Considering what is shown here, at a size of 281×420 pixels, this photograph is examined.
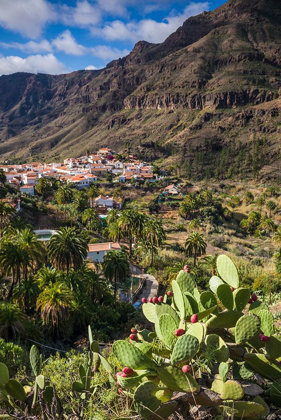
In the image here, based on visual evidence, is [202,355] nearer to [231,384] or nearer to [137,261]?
[231,384]

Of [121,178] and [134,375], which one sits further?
[121,178]

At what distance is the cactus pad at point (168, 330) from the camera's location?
3.84 metres

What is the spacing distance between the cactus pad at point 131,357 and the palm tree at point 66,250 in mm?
18076

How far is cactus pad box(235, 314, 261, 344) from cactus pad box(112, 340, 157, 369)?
1.28 m

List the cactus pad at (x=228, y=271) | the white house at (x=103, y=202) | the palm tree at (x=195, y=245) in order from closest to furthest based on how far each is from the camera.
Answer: the cactus pad at (x=228, y=271) → the palm tree at (x=195, y=245) → the white house at (x=103, y=202)

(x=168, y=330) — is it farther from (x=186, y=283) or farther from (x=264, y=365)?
(x=264, y=365)

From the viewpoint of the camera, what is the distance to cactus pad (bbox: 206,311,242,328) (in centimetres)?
401

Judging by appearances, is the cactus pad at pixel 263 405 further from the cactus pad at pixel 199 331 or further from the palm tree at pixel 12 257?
the palm tree at pixel 12 257

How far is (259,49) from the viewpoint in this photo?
151375 millimetres

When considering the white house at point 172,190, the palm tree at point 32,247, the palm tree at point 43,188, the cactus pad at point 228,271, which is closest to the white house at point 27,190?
the palm tree at point 43,188

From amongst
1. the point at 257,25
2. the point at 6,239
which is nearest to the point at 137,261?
the point at 6,239

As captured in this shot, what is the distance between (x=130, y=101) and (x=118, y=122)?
21.6 metres

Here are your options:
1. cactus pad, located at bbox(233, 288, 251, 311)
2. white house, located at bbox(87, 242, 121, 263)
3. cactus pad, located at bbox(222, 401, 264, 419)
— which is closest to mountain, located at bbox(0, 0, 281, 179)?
white house, located at bbox(87, 242, 121, 263)

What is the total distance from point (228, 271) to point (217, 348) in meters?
1.46
